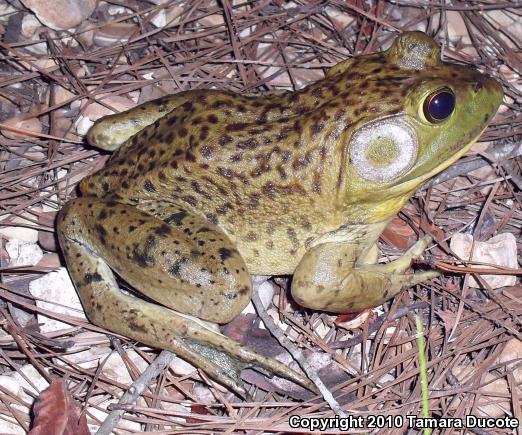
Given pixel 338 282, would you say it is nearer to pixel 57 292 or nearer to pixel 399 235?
pixel 399 235

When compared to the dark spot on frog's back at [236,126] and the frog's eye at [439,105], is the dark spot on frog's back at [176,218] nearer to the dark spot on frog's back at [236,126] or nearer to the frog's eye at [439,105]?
the dark spot on frog's back at [236,126]

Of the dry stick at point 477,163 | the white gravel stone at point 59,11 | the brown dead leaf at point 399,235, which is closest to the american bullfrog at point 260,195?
the brown dead leaf at point 399,235

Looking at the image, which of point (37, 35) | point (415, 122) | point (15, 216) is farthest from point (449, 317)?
point (37, 35)

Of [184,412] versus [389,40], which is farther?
[389,40]

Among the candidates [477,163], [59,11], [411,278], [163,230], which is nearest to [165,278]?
[163,230]

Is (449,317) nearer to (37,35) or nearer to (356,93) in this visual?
(356,93)

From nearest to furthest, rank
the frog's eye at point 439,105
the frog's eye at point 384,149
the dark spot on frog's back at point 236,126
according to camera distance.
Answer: the frog's eye at point 439,105, the frog's eye at point 384,149, the dark spot on frog's back at point 236,126

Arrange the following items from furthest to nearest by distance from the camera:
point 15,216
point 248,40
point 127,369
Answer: point 248,40, point 15,216, point 127,369
